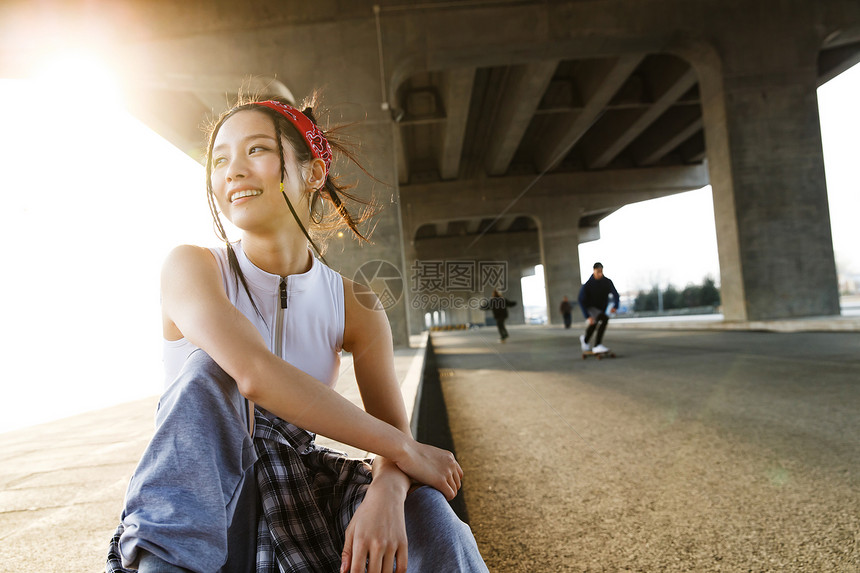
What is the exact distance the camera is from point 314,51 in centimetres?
1127

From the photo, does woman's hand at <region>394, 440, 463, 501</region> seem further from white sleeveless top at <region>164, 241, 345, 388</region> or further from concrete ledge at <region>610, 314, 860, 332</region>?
concrete ledge at <region>610, 314, 860, 332</region>

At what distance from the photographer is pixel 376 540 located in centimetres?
86

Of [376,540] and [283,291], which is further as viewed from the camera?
[283,291]

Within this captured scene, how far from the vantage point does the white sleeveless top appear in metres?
1.16

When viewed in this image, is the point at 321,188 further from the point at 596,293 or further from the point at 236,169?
the point at 596,293

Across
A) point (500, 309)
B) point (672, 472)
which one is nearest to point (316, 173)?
point (672, 472)

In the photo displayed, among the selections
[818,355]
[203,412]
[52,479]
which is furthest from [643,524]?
[818,355]

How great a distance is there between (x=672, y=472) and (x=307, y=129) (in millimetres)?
2095

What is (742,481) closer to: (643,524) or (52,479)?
(643,524)

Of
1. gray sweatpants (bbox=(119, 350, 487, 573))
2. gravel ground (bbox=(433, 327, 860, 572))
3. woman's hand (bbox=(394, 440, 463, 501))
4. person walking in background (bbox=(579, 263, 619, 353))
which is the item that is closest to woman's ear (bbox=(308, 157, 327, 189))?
gray sweatpants (bbox=(119, 350, 487, 573))

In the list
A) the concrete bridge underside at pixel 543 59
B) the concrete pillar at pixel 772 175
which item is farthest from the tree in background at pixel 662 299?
the concrete bridge underside at pixel 543 59

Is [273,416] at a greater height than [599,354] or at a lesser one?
greater

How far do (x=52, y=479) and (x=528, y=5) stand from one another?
473 inches

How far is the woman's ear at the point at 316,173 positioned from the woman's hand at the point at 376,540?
31.7 inches
